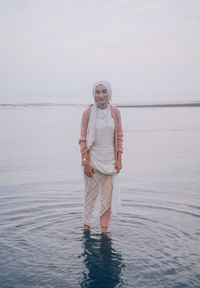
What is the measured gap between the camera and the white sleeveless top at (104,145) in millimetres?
5734

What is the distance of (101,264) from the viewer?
4758mm

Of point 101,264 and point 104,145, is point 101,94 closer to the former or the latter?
point 104,145

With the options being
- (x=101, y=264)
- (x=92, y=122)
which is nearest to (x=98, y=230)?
(x=101, y=264)

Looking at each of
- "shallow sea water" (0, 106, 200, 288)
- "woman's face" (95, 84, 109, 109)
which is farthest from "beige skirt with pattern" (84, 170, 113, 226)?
"woman's face" (95, 84, 109, 109)

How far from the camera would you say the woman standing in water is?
18.7 feet

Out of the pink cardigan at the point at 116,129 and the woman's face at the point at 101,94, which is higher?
the woman's face at the point at 101,94

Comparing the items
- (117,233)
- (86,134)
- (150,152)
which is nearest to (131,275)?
(117,233)

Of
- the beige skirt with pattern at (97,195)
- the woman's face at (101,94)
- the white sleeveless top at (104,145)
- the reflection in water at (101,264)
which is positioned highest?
the woman's face at (101,94)

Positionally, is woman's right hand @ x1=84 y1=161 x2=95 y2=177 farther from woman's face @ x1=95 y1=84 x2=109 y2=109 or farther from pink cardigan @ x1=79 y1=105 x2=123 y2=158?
woman's face @ x1=95 y1=84 x2=109 y2=109

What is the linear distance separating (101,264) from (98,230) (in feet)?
4.45

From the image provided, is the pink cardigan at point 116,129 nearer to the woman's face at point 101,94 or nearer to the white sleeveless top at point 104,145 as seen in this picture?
the white sleeveless top at point 104,145

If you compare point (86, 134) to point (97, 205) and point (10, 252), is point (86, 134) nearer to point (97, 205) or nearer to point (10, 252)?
point (97, 205)

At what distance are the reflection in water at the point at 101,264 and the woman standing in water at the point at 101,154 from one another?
413 millimetres

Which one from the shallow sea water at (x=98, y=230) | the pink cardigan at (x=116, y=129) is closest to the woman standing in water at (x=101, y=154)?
the pink cardigan at (x=116, y=129)
